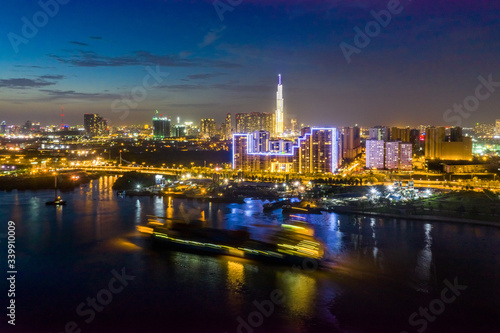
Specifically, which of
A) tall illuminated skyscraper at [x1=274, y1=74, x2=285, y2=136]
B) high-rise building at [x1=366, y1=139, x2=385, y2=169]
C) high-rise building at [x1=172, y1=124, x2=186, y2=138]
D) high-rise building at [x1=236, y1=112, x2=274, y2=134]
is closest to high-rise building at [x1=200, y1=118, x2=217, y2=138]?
high-rise building at [x1=172, y1=124, x2=186, y2=138]

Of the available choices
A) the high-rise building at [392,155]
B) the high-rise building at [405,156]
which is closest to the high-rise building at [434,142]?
the high-rise building at [405,156]

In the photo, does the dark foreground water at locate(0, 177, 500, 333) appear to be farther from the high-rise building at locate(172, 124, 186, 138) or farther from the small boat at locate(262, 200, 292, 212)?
the high-rise building at locate(172, 124, 186, 138)

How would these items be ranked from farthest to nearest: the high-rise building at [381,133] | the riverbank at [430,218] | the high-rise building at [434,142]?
the high-rise building at [381,133] → the high-rise building at [434,142] → the riverbank at [430,218]

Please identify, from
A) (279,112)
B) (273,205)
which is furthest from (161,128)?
(273,205)

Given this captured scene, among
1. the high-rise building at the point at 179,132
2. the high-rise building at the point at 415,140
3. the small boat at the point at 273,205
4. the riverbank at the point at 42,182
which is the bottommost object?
the small boat at the point at 273,205

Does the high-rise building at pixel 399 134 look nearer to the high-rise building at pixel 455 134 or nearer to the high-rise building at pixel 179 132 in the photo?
the high-rise building at pixel 455 134

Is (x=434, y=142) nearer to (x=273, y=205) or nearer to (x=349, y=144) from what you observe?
(x=349, y=144)
